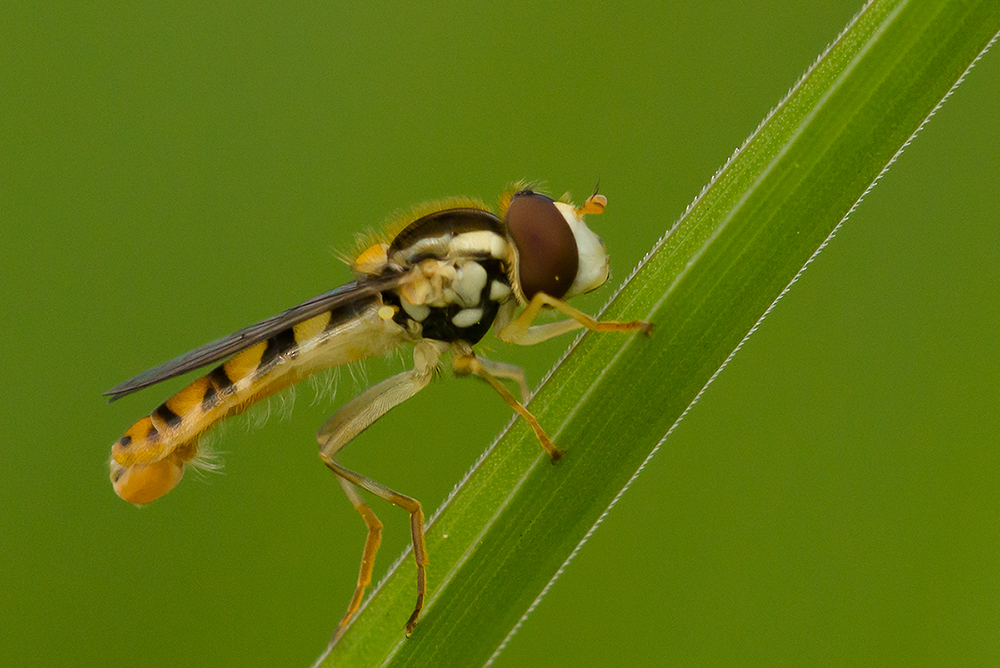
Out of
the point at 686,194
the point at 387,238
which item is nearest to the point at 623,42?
the point at 686,194

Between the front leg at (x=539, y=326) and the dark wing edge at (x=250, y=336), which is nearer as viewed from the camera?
the front leg at (x=539, y=326)

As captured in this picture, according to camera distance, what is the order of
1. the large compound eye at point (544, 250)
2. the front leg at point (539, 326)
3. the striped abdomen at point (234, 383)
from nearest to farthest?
1. the front leg at point (539, 326)
2. the large compound eye at point (544, 250)
3. the striped abdomen at point (234, 383)

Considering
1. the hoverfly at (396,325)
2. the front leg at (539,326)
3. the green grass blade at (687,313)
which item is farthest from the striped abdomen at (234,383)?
the green grass blade at (687,313)

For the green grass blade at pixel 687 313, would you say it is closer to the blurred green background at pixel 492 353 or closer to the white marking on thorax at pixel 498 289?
the white marking on thorax at pixel 498 289

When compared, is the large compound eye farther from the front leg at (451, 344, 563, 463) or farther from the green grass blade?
the green grass blade

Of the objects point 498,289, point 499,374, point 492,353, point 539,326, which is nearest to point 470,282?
point 498,289

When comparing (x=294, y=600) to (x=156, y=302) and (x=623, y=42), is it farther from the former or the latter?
(x=623, y=42)

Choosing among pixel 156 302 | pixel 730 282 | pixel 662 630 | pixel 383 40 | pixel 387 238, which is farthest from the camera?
pixel 383 40
